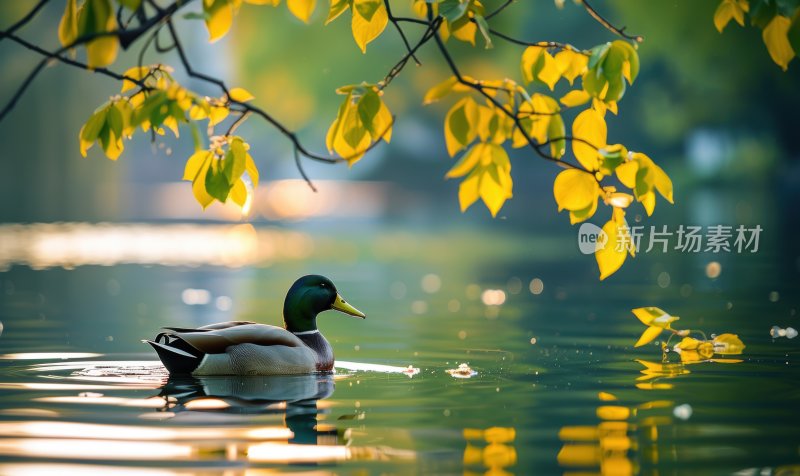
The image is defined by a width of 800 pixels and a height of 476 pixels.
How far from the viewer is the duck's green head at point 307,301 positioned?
36.0ft

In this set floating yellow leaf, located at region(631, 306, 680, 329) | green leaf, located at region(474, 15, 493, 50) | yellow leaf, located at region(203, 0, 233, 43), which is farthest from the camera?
floating yellow leaf, located at region(631, 306, 680, 329)

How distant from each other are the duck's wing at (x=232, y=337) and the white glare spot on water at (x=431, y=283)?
8827mm

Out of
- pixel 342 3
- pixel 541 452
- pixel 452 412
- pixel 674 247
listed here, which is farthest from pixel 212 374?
pixel 674 247

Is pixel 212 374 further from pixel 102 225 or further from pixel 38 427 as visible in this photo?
pixel 102 225

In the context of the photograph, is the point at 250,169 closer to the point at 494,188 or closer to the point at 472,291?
the point at 494,188

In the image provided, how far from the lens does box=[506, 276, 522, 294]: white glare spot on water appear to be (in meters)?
18.8

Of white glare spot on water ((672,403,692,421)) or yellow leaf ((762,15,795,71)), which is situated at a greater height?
yellow leaf ((762,15,795,71))

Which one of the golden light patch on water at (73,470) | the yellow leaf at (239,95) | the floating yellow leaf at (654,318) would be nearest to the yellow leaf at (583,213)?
the yellow leaf at (239,95)

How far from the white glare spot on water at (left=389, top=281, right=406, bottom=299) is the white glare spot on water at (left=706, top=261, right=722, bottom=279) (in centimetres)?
456

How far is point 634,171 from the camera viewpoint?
5809 mm

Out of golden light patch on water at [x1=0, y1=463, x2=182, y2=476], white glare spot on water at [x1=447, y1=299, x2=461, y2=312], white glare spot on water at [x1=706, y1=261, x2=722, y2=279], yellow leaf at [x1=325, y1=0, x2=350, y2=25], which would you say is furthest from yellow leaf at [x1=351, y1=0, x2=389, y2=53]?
white glare spot on water at [x1=706, y1=261, x2=722, y2=279]

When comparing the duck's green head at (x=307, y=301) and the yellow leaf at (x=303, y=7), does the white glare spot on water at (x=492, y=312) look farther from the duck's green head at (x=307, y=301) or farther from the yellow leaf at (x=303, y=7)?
the yellow leaf at (x=303, y=7)

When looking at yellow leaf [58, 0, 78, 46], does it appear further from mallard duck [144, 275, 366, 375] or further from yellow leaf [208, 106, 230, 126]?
mallard duck [144, 275, 366, 375]

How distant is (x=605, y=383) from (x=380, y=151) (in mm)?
61936
